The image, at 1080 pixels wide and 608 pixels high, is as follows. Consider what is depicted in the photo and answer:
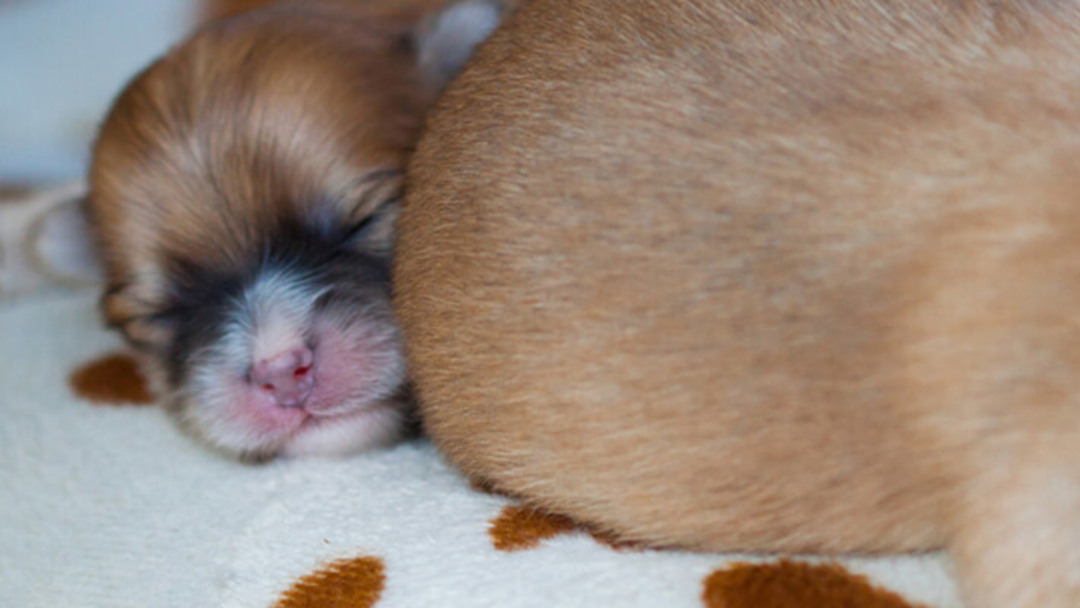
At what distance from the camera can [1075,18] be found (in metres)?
1.33

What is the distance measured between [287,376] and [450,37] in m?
0.83

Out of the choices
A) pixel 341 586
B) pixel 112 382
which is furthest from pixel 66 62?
pixel 341 586

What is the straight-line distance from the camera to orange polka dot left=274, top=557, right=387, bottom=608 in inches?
53.0

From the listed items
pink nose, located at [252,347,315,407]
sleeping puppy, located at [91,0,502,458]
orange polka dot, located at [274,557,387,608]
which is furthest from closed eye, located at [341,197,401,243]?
orange polka dot, located at [274,557,387,608]

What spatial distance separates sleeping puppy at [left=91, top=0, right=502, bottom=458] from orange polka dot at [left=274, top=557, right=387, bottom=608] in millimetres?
390

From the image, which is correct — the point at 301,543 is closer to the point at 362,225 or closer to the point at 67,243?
the point at 362,225

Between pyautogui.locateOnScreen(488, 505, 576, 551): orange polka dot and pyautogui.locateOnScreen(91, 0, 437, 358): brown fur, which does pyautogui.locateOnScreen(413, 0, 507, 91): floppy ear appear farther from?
pyautogui.locateOnScreen(488, 505, 576, 551): orange polka dot

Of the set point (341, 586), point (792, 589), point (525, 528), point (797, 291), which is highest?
point (797, 291)

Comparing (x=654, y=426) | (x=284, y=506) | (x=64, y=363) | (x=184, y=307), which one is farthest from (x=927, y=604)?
(x=64, y=363)

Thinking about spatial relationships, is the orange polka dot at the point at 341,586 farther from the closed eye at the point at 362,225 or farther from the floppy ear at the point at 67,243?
the floppy ear at the point at 67,243

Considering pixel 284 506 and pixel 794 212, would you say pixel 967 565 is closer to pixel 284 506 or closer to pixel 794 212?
pixel 794 212

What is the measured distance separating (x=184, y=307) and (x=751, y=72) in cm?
115

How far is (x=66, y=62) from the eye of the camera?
11.6ft

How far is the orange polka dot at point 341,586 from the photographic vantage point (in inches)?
53.0
